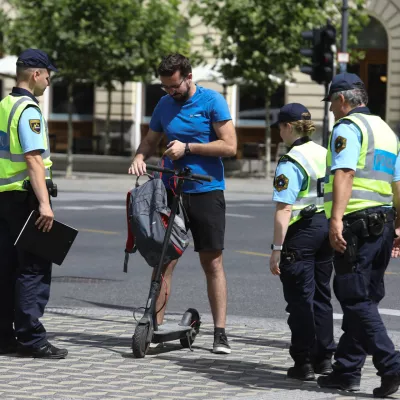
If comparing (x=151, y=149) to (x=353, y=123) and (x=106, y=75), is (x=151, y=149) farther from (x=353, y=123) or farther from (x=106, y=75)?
(x=106, y=75)

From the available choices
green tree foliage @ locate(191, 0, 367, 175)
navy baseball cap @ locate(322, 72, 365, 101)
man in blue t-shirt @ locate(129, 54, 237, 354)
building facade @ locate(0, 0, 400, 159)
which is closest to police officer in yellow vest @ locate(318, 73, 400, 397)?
navy baseball cap @ locate(322, 72, 365, 101)

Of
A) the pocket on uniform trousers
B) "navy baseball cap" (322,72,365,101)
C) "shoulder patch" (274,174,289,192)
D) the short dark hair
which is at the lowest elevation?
the pocket on uniform trousers

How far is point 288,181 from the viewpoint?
279 inches

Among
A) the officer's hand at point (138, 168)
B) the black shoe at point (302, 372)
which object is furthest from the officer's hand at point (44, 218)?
the black shoe at point (302, 372)

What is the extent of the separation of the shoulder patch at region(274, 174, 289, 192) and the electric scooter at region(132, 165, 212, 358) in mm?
720

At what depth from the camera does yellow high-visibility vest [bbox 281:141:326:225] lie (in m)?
7.18

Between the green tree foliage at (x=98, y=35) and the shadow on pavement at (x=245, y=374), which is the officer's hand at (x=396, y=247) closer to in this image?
the shadow on pavement at (x=245, y=374)

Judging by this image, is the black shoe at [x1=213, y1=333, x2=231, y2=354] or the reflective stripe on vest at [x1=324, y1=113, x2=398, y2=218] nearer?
the reflective stripe on vest at [x1=324, y1=113, x2=398, y2=218]

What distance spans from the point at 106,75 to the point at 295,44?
518 cm

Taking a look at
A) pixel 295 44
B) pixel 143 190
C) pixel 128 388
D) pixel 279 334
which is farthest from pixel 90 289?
pixel 295 44

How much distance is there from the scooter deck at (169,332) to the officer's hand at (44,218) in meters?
0.95

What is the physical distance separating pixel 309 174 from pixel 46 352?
6.30 ft

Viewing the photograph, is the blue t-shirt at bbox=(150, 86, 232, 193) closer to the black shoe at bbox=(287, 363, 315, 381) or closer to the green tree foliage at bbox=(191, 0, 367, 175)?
the black shoe at bbox=(287, 363, 315, 381)

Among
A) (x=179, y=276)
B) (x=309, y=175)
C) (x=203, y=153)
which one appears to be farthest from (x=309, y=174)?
(x=179, y=276)
